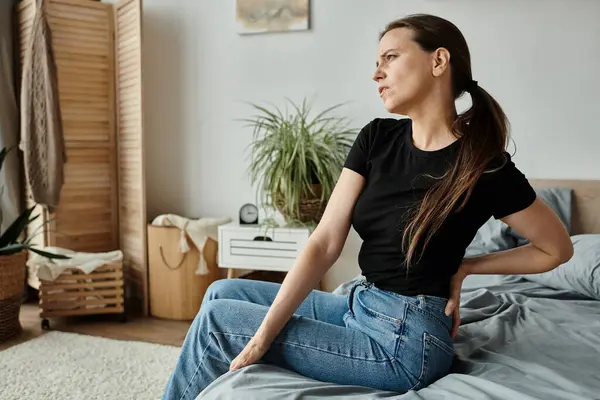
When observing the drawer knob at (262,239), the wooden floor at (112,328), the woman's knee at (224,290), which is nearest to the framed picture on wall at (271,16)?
the drawer knob at (262,239)

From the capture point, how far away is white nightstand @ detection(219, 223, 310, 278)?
9.43 ft

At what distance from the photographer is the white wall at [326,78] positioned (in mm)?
2762

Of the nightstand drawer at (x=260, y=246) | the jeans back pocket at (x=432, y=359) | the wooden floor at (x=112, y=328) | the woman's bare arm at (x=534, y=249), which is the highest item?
the woman's bare arm at (x=534, y=249)

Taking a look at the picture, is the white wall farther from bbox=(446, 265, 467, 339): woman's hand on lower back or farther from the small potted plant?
bbox=(446, 265, 467, 339): woman's hand on lower back

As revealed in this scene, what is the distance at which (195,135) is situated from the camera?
356 cm

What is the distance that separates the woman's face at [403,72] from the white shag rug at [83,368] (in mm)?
1567

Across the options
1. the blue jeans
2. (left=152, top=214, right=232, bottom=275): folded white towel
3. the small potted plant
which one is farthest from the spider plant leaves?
the blue jeans

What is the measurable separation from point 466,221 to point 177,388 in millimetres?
688

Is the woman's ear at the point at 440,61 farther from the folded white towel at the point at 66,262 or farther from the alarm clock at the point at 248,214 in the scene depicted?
the folded white towel at the point at 66,262

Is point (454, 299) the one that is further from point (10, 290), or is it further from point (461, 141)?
point (10, 290)

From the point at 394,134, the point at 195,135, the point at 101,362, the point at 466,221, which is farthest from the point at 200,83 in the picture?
the point at 466,221

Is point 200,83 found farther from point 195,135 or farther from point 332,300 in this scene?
point 332,300

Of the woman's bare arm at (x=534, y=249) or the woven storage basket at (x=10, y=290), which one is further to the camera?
the woven storage basket at (x=10, y=290)

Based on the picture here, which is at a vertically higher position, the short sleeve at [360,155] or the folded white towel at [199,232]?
the short sleeve at [360,155]
